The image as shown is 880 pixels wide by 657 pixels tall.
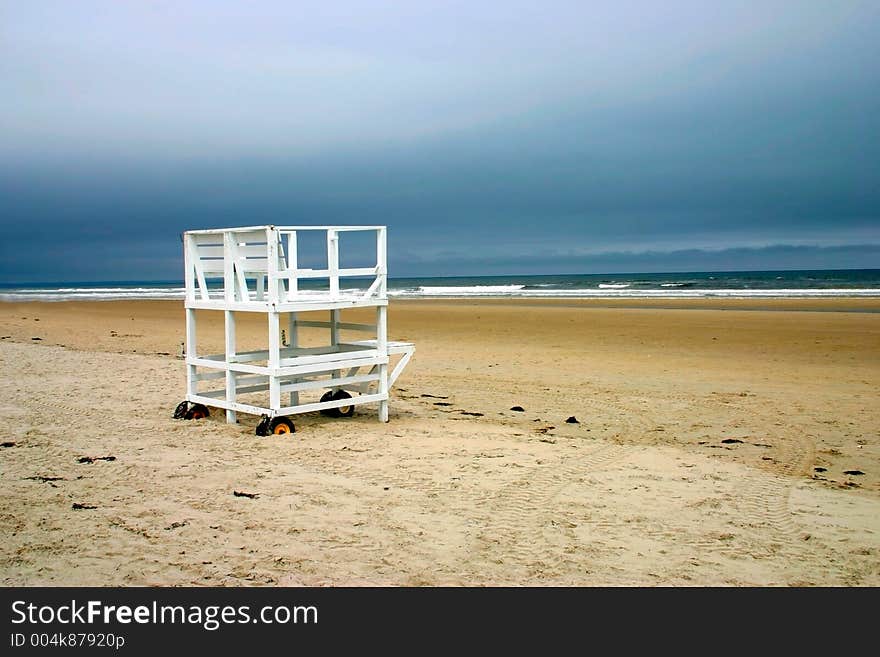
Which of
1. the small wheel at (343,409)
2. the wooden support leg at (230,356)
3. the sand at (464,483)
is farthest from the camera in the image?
the small wheel at (343,409)

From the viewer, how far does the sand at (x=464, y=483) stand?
475cm

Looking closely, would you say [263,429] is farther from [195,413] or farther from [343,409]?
[343,409]

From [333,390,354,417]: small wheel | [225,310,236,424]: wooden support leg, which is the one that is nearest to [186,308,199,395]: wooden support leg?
[225,310,236,424]: wooden support leg

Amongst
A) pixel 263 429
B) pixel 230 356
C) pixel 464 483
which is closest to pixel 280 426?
pixel 263 429

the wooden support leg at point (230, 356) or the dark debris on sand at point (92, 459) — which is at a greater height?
the wooden support leg at point (230, 356)

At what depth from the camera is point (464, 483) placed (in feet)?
21.6

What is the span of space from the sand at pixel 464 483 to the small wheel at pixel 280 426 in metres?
0.26

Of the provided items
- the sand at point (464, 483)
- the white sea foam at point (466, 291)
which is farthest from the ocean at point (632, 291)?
the sand at point (464, 483)

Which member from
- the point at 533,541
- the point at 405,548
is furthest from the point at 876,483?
the point at 405,548

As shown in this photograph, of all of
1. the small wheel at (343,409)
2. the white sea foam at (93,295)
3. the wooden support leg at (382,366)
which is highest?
the wooden support leg at (382,366)

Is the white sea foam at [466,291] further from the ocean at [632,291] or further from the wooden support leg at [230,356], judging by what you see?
the wooden support leg at [230,356]

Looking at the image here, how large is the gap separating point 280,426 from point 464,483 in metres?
2.75
